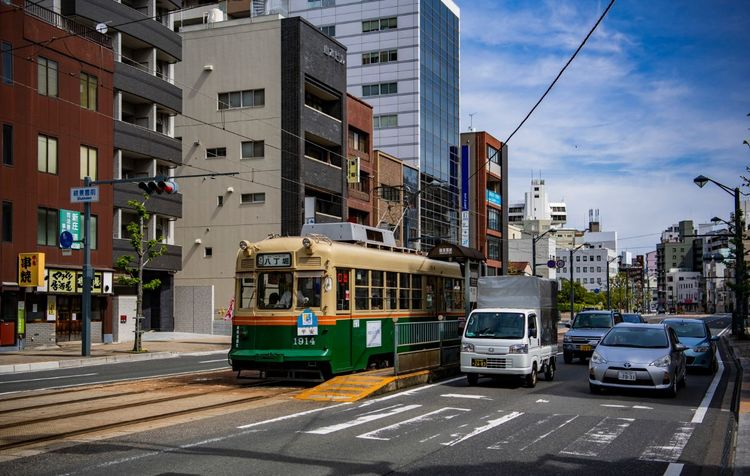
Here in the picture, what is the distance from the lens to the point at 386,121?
66.6 meters

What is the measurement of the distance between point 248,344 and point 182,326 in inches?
1207

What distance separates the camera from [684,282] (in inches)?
7259

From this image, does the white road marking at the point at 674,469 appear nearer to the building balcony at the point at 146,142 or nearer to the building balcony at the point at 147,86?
the building balcony at the point at 146,142

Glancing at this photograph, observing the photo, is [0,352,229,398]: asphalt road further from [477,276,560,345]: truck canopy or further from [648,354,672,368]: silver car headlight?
[648,354,672,368]: silver car headlight

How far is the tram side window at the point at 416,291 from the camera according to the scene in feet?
72.9

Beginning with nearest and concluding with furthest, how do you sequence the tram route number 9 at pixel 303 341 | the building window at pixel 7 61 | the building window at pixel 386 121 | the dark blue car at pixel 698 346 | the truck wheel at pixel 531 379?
the tram route number 9 at pixel 303 341, the truck wheel at pixel 531 379, the dark blue car at pixel 698 346, the building window at pixel 7 61, the building window at pixel 386 121

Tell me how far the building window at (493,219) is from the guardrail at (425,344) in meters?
56.0

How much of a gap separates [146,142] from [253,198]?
8950 millimetres

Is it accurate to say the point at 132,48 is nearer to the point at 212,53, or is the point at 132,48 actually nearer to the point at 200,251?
the point at 212,53

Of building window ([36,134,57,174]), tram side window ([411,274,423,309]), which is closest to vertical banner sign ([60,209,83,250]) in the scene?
building window ([36,134,57,174])

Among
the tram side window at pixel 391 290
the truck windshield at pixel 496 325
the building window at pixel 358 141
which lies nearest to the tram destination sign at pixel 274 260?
the tram side window at pixel 391 290

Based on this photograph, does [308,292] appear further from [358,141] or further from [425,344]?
[358,141]

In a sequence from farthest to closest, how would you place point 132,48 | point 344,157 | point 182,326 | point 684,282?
point 684,282, point 344,157, point 182,326, point 132,48

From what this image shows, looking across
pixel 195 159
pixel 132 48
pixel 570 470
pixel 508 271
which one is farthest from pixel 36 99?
pixel 508 271
